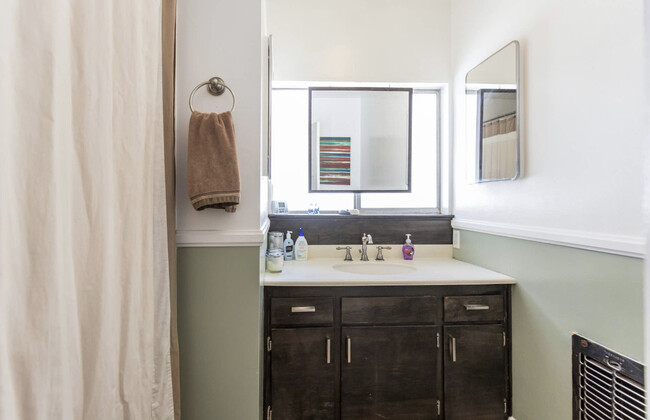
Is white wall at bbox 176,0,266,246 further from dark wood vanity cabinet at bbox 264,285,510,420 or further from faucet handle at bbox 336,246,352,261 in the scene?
faucet handle at bbox 336,246,352,261

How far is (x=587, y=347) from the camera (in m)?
1.09

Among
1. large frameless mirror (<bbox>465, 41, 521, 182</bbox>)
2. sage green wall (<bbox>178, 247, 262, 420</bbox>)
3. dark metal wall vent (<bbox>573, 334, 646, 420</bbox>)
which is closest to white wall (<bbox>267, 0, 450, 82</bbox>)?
large frameless mirror (<bbox>465, 41, 521, 182</bbox>)

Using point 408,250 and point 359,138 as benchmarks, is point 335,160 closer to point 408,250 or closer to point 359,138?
point 359,138

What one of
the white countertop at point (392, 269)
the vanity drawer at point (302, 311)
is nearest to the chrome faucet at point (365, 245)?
the white countertop at point (392, 269)

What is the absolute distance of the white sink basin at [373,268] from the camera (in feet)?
6.13

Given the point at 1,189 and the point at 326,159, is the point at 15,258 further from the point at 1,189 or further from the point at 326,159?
the point at 326,159

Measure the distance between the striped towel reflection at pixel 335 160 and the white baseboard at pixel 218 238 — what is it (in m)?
1.04

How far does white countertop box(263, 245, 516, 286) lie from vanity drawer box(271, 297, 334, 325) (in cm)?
9

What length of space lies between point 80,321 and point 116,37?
0.66 meters

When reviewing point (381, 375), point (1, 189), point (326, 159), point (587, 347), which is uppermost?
point (326, 159)

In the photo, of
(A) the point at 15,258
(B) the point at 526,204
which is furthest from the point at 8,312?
(B) the point at 526,204

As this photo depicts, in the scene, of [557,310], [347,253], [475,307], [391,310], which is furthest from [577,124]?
[347,253]

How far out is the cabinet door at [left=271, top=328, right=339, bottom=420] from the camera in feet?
4.64

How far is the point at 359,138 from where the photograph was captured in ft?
6.89
